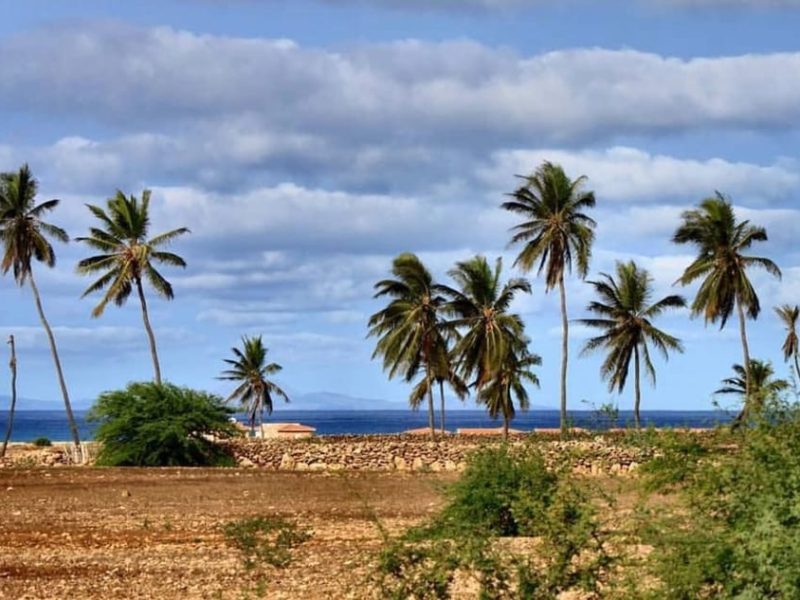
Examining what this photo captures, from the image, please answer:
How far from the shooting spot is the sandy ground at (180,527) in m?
14.1

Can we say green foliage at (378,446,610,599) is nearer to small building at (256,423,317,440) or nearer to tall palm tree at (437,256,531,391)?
tall palm tree at (437,256,531,391)

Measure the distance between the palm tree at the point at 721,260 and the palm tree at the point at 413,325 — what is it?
10.1 metres

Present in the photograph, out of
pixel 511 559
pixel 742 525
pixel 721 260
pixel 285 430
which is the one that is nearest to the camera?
pixel 742 525

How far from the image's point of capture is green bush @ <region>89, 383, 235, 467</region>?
1458 inches

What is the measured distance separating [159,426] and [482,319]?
17070 mm

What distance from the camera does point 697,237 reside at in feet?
171

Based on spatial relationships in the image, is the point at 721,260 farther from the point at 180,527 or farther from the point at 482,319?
the point at 180,527

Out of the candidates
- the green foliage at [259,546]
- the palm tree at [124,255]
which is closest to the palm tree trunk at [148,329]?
the palm tree at [124,255]

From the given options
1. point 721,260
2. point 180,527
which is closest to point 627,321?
point 721,260

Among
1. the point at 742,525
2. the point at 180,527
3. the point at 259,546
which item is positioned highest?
the point at 742,525

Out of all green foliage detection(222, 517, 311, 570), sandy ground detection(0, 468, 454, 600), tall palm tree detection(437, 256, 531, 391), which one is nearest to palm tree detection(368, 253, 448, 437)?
tall palm tree detection(437, 256, 531, 391)

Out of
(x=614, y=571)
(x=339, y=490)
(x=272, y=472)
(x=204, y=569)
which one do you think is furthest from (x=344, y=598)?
(x=272, y=472)

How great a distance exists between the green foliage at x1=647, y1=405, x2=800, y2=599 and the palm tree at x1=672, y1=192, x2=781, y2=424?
43.0m

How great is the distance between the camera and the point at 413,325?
52562 millimetres
